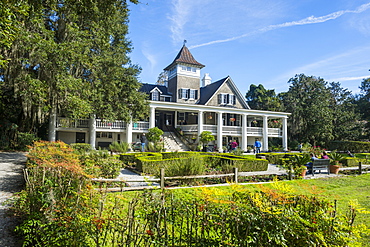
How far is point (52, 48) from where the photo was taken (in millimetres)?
13219

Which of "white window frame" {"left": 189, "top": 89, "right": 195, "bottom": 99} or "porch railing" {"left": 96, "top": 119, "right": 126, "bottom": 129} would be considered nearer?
"porch railing" {"left": 96, "top": 119, "right": 126, "bottom": 129}

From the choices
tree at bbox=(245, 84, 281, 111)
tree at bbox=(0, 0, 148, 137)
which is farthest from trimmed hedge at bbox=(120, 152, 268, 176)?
tree at bbox=(245, 84, 281, 111)

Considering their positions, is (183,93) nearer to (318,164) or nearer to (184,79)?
(184,79)

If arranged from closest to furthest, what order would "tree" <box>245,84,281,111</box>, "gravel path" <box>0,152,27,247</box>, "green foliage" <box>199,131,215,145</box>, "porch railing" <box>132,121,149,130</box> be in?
1. "gravel path" <box>0,152,27,247</box>
2. "green foliage" <box>199,131,215,145</box>
3. "porch railing" <box>132,121,149,130</box>
4. "tree" <box>245,84,281,111</box>

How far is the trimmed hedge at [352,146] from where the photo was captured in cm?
3250

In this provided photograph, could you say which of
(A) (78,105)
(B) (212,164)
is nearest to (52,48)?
(A) (78,105)

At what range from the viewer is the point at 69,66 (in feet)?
52.4

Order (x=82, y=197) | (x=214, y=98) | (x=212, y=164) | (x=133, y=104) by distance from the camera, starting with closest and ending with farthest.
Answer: (x=82, y=197), (x=212, y=164), (x=133, y=104), (x=214, y=98)

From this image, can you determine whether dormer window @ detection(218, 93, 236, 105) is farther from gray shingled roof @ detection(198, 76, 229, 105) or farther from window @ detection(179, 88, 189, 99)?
window @ detection(179, 88, 189, 99)

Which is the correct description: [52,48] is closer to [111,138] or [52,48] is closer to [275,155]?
[111,138]

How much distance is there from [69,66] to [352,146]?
1489 inches

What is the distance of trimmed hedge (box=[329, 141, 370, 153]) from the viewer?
32.5 metres

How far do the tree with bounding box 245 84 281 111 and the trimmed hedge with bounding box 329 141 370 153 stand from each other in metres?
10.3

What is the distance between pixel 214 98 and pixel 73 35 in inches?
774
